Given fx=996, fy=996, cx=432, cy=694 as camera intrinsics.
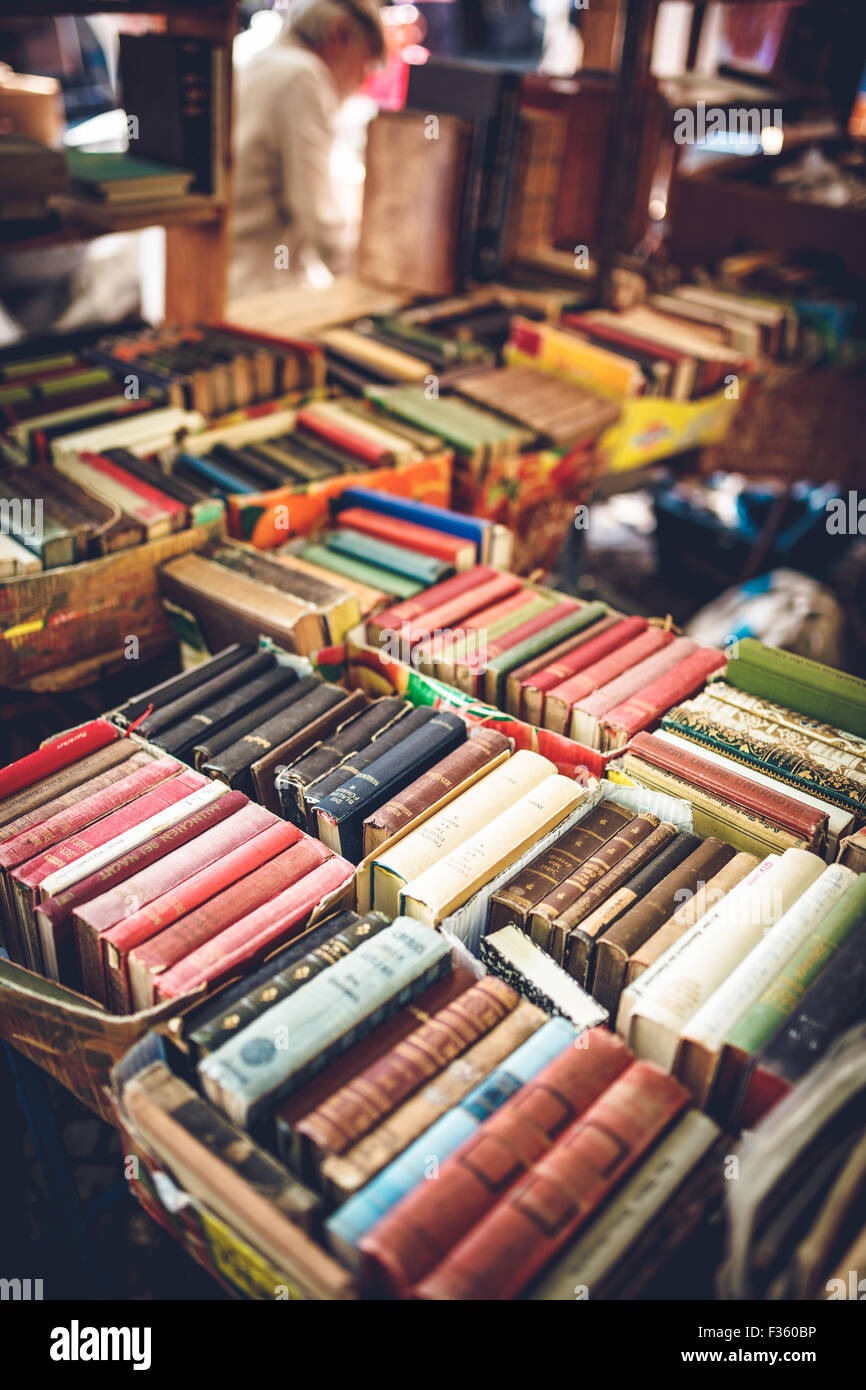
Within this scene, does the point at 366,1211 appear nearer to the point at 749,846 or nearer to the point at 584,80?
the point at 749,846

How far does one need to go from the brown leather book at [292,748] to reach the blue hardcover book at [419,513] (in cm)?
82

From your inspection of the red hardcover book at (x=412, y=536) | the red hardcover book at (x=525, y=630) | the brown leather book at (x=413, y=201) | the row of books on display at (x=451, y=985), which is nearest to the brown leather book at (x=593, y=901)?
the row of books on display at (x=451, y=985)

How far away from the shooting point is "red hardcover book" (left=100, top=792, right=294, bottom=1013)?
1.73 metres

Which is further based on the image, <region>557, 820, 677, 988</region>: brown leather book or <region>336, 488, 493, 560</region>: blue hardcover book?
<region>336, 488, 493, 560</region>: blue hardcover book

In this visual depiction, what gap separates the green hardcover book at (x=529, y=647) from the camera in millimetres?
2449

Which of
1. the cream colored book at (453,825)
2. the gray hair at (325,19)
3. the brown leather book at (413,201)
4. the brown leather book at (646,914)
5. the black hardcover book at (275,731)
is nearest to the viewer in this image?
the brown leather book at (646,914)

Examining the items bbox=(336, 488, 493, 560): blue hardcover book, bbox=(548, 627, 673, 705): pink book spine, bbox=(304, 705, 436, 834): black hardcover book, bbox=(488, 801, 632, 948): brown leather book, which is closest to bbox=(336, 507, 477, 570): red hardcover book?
bbox=(336, 488, 493, 560): blue hardcover book

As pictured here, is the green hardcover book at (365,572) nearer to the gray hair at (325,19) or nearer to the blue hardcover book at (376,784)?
the blue hardcover book at (376,784)

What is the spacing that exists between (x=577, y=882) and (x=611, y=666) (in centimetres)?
74

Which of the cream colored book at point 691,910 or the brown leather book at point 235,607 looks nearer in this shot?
the cream colored book at point 691,910

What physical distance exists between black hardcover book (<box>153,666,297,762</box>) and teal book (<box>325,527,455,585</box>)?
1.77 feet

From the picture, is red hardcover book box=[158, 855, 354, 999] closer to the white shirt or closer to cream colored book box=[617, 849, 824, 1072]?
cream colored book box=[617, 849, 824, 1072]

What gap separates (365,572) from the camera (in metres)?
2.84

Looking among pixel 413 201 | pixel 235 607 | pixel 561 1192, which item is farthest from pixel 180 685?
pixel 413 201
